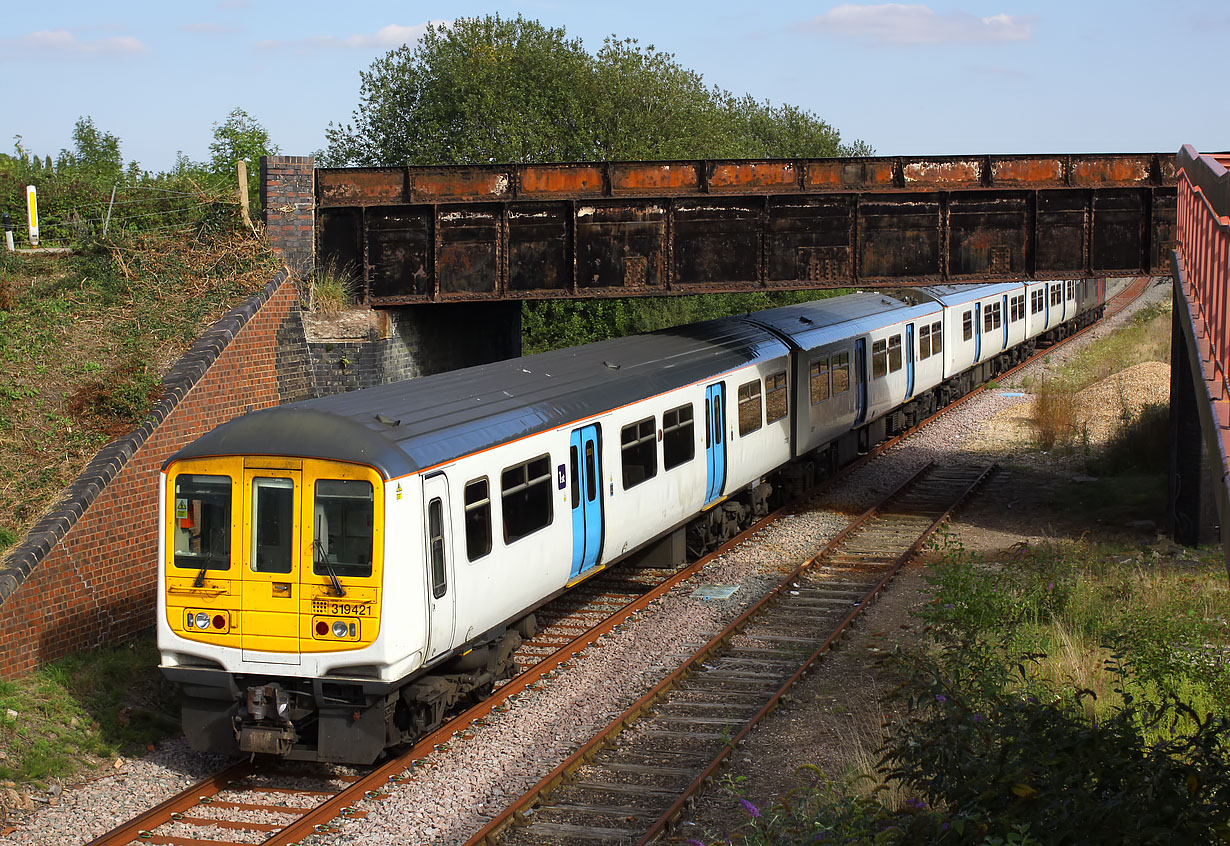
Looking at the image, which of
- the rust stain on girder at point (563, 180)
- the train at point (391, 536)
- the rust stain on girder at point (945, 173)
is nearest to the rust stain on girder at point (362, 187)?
the rust stain on girder at point (563, 180)

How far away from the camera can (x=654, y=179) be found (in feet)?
57.9

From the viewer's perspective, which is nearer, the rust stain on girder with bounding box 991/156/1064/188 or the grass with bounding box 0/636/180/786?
the grass with bounding box 0/636/180/786

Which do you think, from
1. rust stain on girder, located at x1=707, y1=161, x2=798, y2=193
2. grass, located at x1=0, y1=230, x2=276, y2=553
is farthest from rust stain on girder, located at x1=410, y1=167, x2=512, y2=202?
rust stain on girder, located at x1=707, y1=161, x2=798, y2=193

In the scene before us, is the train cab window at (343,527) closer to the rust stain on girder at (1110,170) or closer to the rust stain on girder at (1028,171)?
the rust stain on girder at (1028,171)

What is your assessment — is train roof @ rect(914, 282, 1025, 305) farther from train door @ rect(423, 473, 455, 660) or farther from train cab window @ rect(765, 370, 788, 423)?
train door @ rect(423, 473, 455, 660)

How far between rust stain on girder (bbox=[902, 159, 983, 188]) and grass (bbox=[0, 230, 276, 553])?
945cm

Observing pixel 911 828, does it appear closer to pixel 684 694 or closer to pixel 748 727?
pixel 748 727

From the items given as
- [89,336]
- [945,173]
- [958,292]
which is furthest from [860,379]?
[89,336]

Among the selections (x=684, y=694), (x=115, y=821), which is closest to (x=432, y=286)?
(x=684, y=694)

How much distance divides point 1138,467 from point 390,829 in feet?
53.5

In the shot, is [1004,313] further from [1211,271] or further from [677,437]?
[1211,271]

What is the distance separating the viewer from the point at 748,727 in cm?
954

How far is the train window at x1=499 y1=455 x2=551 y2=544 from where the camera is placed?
386 inches

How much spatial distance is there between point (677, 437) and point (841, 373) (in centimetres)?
691
